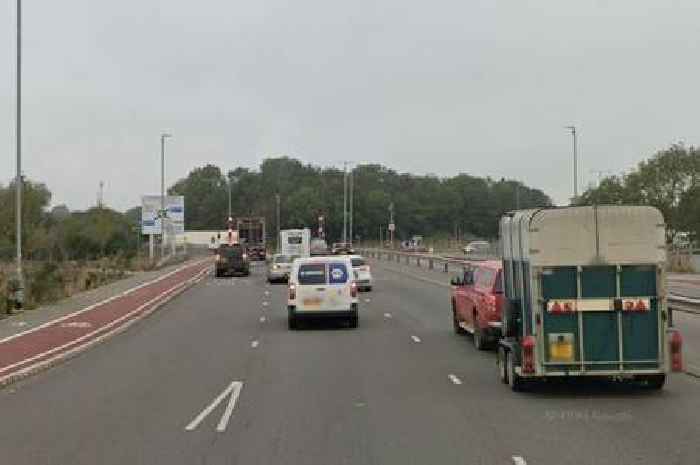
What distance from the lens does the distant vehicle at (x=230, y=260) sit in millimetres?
58312

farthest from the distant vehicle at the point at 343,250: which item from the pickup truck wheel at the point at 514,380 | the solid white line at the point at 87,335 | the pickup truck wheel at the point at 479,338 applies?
the pickup truck wheel at the point at 514,380

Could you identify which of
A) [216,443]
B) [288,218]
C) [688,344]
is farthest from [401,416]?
[288,218]

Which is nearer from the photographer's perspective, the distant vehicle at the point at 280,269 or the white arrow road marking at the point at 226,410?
the white arrow road marking at the point at 226,410

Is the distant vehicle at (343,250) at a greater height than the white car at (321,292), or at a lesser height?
greater

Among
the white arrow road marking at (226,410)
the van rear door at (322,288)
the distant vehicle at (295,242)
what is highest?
the distant vehicle at (295,242)

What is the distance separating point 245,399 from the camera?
13320mm

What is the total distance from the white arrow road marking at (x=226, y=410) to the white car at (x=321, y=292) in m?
9.48

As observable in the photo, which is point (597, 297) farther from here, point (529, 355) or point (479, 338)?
point (479, 338)

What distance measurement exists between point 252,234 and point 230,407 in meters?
60.0

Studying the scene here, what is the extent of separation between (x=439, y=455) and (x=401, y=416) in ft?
7.96

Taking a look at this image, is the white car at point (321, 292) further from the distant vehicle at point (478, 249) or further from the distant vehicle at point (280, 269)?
the distant vehicle at point (478, 249)

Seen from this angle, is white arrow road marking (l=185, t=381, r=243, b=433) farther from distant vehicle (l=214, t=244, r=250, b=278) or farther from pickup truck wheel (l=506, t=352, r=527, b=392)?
distant vehicle (l=214, t=244, r=250, b=278)

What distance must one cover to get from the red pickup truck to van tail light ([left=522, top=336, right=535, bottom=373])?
5016 mm

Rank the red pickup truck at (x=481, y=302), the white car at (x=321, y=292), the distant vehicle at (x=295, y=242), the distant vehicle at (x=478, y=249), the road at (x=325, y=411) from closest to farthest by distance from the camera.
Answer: the road at (x=325, y=411) → the red pickup truck at (x=481, y=302) → the white car at (x=321, y=292) → the distant vehicle at (x=295, y=242) → the distant vehicle at (x=478, y=249)
